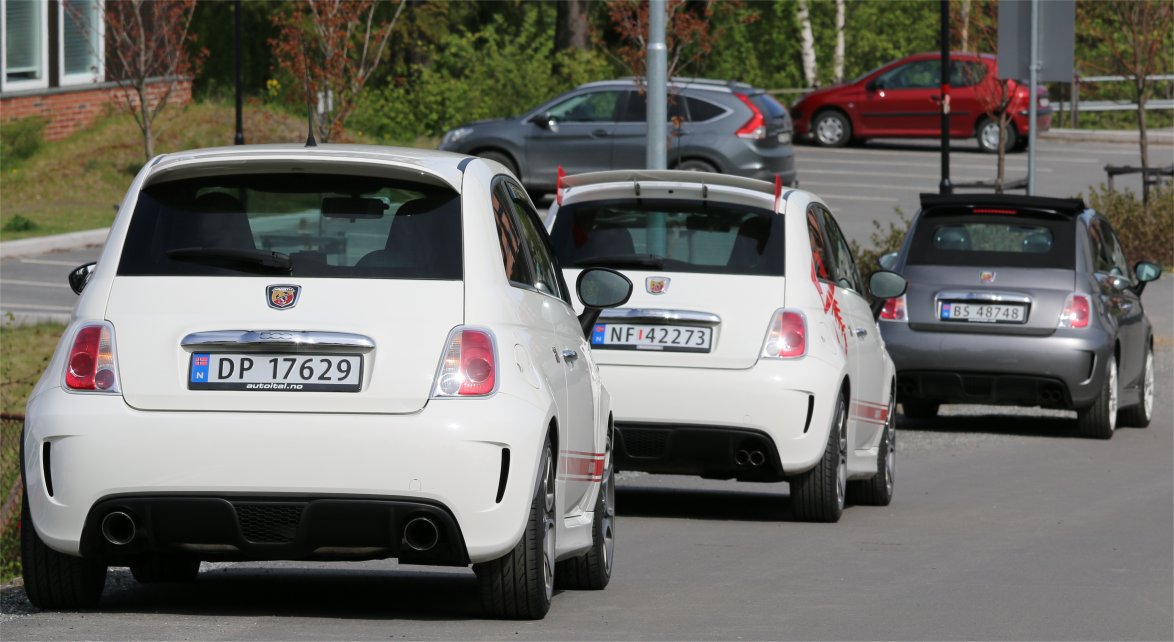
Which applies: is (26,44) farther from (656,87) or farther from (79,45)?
(656,87)

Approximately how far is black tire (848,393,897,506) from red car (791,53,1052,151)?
3000 centimetres

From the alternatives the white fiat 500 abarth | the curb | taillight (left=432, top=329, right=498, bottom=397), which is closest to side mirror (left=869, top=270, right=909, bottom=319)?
the white fiat 500 abarth

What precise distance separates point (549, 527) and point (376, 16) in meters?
47.0

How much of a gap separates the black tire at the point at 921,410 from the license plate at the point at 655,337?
→ 6916mm

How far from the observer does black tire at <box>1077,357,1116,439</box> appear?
15609 mm

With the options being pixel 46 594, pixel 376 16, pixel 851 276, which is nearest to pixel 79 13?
pixel 376 16

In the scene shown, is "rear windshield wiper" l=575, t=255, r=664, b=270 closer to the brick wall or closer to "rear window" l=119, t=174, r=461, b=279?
"rear window" l=119, t=174, r=461, b=279

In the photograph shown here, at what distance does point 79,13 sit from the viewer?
36281mm

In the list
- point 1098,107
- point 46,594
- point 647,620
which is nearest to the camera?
point 46,594

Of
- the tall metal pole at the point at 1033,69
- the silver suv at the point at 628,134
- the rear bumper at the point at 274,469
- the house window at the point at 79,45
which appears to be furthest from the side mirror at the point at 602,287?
the house window at the point at 79,45

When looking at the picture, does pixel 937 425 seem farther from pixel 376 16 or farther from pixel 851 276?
pixel 376 16

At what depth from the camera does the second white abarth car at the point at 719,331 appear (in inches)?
412

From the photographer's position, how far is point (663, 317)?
414 inches

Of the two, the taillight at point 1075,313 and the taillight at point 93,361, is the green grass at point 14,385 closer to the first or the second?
the taillight at point 93,361
